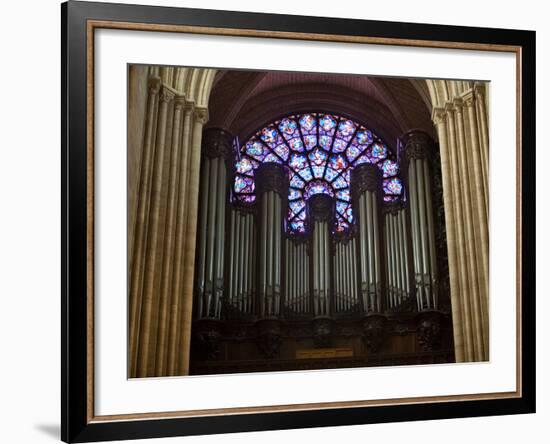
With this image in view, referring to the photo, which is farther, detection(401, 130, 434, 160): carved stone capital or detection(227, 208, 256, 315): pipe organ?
detection(401, 130, 434, 160): carved stone capital

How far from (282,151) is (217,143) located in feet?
1.62

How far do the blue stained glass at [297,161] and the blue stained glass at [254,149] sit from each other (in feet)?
0.91

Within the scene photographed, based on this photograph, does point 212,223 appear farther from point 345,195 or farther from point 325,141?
point 325,141

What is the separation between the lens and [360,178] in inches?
138

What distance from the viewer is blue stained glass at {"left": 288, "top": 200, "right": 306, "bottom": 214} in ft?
11.8

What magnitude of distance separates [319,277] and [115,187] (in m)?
1.18

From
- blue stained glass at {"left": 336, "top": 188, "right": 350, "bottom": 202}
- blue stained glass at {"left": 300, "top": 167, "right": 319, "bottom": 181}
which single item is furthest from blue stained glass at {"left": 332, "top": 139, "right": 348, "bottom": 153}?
blue stained glass at {"left": 336, "top": 188, "right": 350, "bottom": 202}

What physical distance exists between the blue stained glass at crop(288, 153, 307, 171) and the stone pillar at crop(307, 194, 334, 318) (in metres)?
0.23

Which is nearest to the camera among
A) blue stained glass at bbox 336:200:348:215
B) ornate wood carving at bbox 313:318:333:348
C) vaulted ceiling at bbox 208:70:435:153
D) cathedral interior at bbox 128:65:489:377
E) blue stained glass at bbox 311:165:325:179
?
cathedral interior at bbox 128:65:489:377

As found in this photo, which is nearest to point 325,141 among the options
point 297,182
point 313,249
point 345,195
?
point 297,182

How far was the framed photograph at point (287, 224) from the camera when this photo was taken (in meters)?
2.89

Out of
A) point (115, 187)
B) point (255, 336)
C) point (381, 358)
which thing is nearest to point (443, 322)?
point (381, 358)

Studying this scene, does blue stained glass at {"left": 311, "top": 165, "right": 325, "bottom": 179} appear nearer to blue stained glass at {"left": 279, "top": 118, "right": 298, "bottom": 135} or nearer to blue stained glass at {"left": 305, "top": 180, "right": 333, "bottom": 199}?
blue stained glass at {"left": 305, "top": 180, "right": 333, "bottom": 199}

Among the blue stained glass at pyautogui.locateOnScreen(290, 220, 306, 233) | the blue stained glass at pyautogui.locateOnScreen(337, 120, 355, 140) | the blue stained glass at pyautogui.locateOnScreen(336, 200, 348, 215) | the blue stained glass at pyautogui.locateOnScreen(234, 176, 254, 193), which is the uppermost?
the blue stained glass at pyautogui.locateOnScreen(337, 120, 355, 140)
